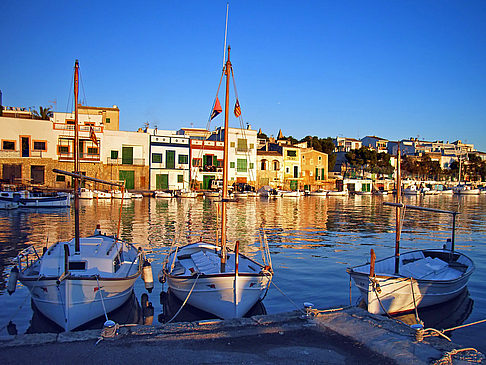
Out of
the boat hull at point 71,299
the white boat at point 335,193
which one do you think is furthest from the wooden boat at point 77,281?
the white boat at point 335,193

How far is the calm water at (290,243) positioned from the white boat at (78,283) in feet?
2.55

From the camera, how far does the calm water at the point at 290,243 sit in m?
13.0

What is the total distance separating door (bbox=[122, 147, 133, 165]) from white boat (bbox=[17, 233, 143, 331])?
52180 mm

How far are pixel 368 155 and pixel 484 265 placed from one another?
86930mm

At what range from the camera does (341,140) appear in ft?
448

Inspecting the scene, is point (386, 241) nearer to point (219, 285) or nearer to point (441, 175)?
point (219, 285)

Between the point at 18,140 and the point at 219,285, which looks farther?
the point at 18,140

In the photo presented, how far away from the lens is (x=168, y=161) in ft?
220

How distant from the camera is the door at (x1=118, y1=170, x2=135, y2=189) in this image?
63981 millimetres

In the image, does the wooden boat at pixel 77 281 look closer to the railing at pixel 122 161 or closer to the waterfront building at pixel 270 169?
the railing at pixel 122 161

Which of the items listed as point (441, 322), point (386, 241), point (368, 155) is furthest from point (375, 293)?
point (368, 155)

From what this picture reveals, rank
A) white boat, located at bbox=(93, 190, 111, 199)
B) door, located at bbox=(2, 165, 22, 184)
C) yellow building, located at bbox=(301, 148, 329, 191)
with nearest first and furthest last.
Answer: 1. door, located at bbox=(2, 165, 22, 184)
2. white boat, located at bbox=(93, 190, 111, 199)
3. yellow building, located at bbox=(301, 148, 329, 191)

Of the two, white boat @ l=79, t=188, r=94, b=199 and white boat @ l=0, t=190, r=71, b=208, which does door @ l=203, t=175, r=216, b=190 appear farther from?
white boat @ l=0, t=190, r=71, b=208

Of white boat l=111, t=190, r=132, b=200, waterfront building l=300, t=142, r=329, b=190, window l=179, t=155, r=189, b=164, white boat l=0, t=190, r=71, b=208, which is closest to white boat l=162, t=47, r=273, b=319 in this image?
white boat l=0, t=190, r=71, b=208
